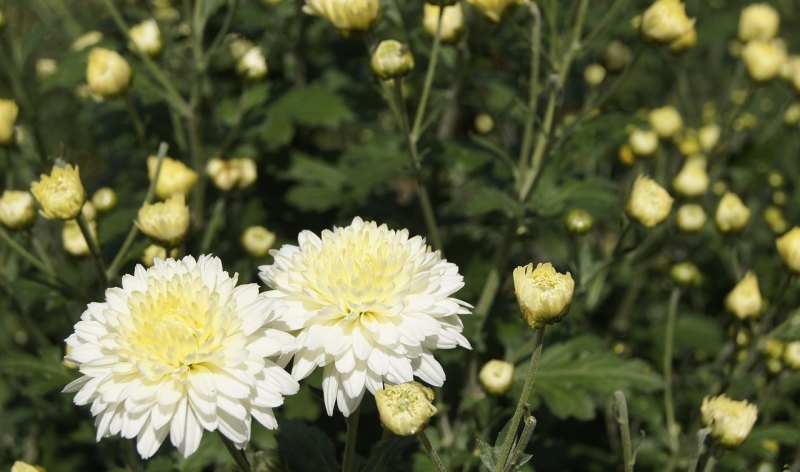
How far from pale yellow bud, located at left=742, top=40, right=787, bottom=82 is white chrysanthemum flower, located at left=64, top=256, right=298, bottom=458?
6.53 ft

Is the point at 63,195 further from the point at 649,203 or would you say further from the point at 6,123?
the point at 649,203

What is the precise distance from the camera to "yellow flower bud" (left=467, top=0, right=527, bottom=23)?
1.98 m

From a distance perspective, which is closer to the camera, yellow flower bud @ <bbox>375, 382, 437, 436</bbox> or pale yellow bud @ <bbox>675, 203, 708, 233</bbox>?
yellow flower bud @ <bbox>375, 382, 437, 436</bbox>

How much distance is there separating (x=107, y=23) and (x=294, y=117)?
35.2 inches

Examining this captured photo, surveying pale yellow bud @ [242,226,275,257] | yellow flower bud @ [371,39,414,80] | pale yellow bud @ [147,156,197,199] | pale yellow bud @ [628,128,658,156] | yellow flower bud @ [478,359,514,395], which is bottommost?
yellow flower bud @ [478,359,514,395]

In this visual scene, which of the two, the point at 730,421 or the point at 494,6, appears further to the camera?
the point at 494,6

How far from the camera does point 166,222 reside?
1.71 m

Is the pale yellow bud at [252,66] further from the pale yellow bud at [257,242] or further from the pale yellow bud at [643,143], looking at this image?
the pale yellow bud at [643,143]

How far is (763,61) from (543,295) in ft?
5.63

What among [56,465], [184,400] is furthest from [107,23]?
[184,400]

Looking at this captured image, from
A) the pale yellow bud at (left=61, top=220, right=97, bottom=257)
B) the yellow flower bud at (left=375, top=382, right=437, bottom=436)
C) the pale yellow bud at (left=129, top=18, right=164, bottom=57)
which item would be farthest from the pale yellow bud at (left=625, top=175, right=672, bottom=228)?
the pale yellow bud at (left=129, top=18, right=164, bottom=57)

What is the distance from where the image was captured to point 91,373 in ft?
3.95

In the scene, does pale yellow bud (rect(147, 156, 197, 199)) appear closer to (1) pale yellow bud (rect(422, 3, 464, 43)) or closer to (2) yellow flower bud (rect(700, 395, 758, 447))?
(1) pale yellow bud (rect(422, 3, 464, 43))

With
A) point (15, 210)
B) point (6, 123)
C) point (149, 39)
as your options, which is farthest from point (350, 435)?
point (149, 39)
